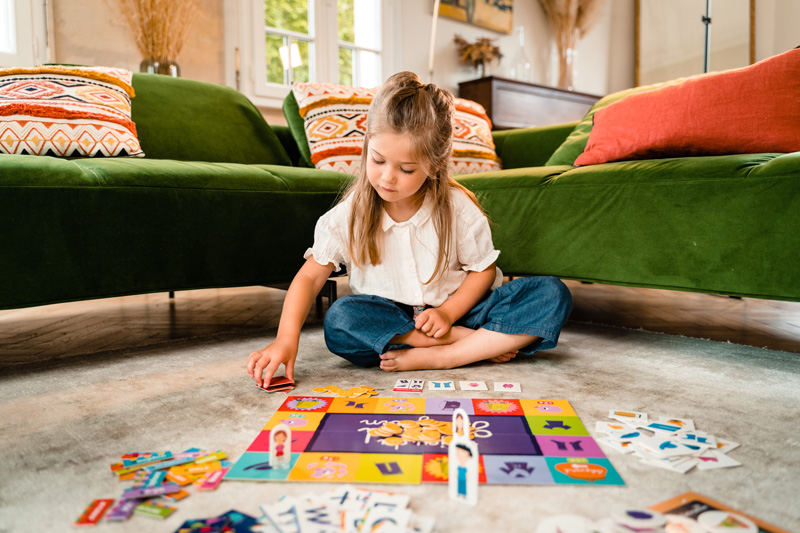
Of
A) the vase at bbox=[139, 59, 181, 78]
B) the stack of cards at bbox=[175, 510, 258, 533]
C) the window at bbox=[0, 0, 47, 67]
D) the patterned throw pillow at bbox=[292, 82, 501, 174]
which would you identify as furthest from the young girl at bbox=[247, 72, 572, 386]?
the window at bbox=[0, 0, 47, 67]

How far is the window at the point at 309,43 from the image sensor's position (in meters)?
3.58

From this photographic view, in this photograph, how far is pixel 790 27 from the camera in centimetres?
454

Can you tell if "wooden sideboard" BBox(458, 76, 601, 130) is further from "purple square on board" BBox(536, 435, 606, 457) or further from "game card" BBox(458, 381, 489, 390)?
"purple square on board" BBox(536, 435, 606, 457)

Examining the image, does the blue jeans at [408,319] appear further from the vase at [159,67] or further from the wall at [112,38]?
the wall at [112,38]

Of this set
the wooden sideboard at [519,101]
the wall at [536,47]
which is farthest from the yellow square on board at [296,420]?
the wall at [536,47]

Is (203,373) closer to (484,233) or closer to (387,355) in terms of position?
(387,355)

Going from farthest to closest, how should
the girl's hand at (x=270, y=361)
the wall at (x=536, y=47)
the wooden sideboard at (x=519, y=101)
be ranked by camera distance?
the wall at (x=536, y=47)
the wooden sideboard at (x=519, y=101)
the girl's hand at (x=270, y=361)

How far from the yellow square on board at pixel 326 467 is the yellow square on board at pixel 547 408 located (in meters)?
0.35

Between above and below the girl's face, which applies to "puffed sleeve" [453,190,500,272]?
below

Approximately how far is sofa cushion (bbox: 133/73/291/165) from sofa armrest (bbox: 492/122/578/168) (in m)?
1.02

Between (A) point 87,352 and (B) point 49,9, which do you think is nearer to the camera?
(A) point 87,352

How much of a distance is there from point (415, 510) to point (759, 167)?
1.14 metres

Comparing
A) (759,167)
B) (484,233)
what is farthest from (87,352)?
(759,167)

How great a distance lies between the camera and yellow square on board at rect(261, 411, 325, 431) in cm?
95
